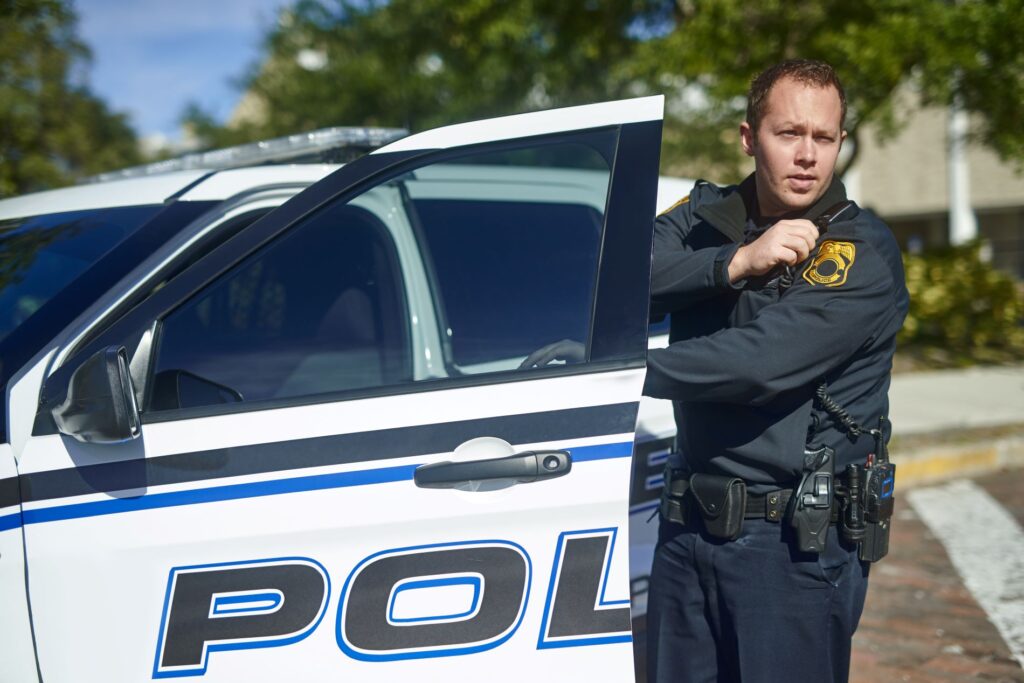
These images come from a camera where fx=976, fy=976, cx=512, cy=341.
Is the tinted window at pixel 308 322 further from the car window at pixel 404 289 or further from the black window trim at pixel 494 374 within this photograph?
the black window trim at pixel 494 374

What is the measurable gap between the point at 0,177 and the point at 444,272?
4.33 m

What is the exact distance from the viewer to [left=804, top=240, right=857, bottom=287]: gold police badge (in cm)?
181

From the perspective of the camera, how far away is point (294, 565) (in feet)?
6.23

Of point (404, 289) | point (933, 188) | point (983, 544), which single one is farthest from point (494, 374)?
point (933, 188)

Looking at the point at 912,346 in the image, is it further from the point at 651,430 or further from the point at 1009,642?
the point at 651,430

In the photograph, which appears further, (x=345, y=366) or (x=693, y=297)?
(x=345, y=366)

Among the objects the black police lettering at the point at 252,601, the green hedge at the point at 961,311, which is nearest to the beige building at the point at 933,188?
the green hedge at the point at 961,311

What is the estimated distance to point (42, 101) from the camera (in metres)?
13.4

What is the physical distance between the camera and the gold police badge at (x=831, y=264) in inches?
71.3

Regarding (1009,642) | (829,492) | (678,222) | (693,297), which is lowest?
(1009,642)

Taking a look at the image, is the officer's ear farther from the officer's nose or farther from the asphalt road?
the asphalt road

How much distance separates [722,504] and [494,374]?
526 mm

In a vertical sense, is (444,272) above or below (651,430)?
above

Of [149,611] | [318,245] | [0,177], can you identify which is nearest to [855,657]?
[318,245]
